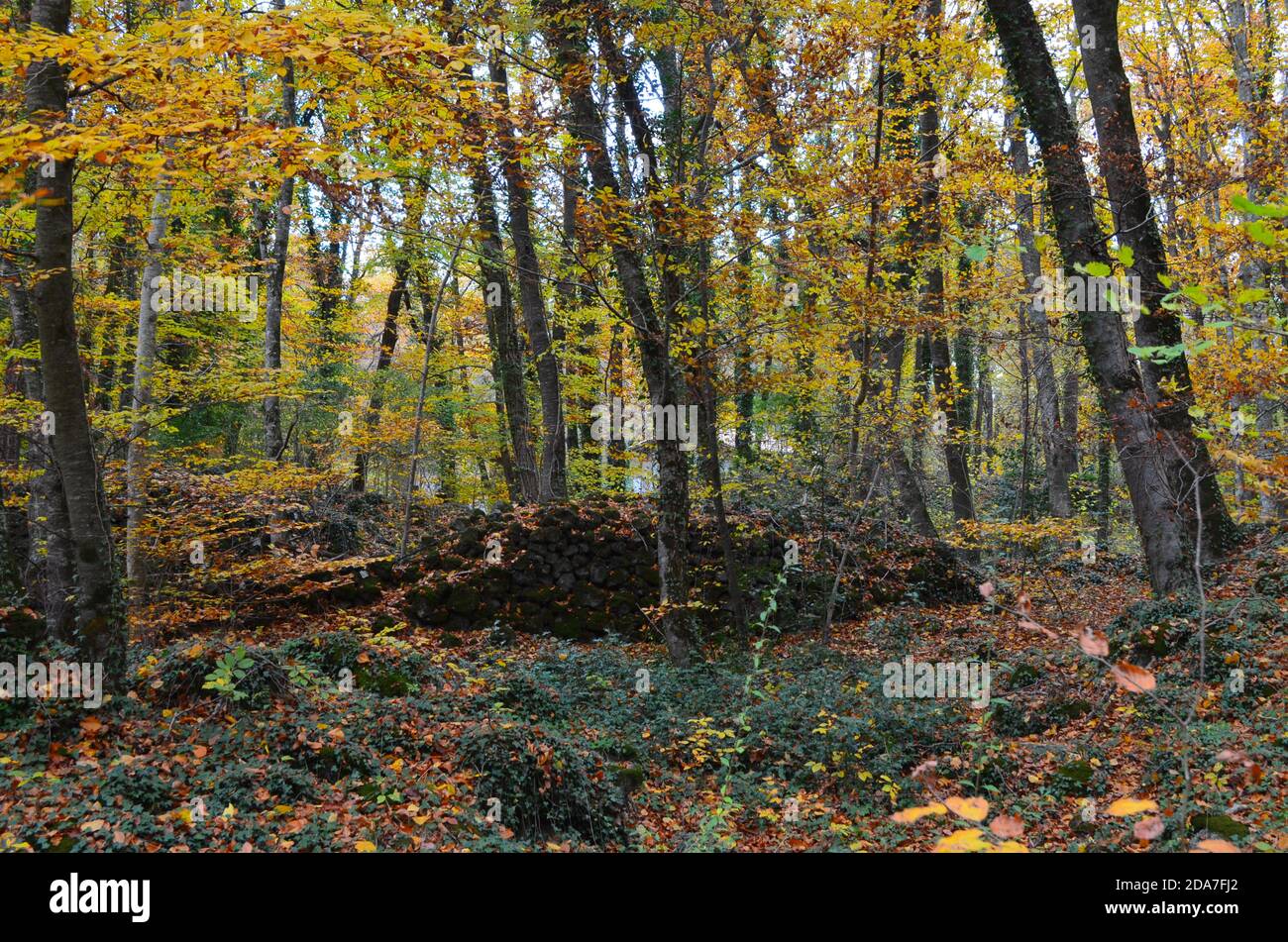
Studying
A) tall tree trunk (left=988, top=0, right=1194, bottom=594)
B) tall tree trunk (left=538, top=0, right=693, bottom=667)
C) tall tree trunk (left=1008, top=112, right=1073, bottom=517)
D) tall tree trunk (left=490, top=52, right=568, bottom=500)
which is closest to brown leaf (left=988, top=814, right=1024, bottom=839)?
tall tree trunk (left=538, top=0, right=693, bottom=667)

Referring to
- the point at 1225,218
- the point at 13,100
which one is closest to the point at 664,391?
the point at 13,100

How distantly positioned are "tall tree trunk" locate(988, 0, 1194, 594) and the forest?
43mm

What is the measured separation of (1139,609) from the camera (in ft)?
24.7

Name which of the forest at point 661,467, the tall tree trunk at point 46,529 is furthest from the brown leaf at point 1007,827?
the tall tree trunk at point 46,529

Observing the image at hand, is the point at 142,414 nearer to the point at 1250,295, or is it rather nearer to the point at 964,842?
→ the point at 964,842

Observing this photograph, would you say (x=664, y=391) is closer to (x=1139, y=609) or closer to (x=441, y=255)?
(x=1139, y=609)

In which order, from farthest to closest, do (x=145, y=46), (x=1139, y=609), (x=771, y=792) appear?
(x=1139, y=609) → (x=771, y=792) → (x=145, y=46)

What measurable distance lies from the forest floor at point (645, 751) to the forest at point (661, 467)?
43mm

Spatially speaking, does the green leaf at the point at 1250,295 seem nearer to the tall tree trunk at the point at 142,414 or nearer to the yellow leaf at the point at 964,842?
the yellow leaf at the point at 964,842

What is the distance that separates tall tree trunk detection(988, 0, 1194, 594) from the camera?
778 cm

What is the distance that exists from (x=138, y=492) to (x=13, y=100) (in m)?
4.51

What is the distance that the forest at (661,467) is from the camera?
4625 millimetres

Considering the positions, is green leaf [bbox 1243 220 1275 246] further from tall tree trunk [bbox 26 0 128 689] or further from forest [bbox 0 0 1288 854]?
tall tree trunk [bbox 26 0 128 689]

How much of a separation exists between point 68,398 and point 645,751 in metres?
5.32
